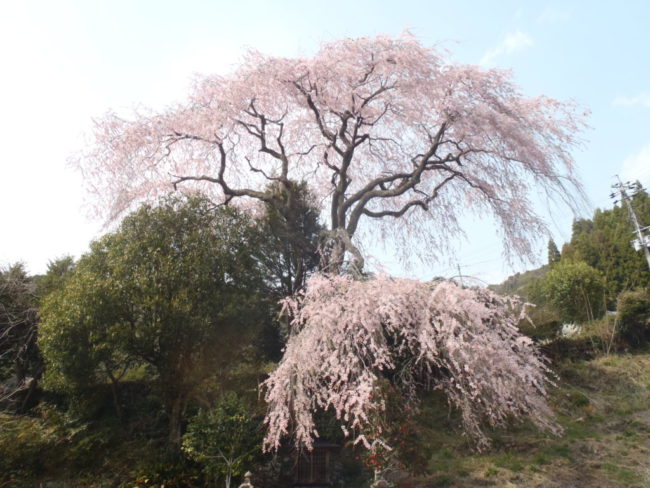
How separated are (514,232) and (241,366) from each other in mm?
7323

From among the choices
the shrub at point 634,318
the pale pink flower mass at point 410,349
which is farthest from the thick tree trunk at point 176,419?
the shrub at point 634,318

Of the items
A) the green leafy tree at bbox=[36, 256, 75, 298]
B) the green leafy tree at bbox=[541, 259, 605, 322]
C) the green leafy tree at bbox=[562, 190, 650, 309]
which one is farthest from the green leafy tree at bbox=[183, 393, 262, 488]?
the green leafy tree at bbox=[562, 190, 650, 309]

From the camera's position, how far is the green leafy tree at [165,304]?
7.39 metres

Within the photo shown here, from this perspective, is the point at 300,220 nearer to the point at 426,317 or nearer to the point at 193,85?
the point at 193,85

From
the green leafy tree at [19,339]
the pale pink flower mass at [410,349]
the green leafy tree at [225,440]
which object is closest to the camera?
the pale pink flower mass at [410,349]

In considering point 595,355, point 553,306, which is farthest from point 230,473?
point 553,306

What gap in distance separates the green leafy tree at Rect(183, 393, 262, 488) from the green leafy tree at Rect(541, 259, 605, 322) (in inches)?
542

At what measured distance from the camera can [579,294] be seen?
15.1 meters

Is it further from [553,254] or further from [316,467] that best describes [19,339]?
[553,254]

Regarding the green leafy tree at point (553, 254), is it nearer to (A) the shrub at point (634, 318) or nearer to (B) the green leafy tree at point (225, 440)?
(A) the shrub at point (634, 318)

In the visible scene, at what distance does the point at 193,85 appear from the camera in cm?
873

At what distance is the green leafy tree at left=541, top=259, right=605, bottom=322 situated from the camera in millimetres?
15023

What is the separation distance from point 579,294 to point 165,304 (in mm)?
14985

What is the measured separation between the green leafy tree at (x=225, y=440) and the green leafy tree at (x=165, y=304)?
1687 mm
